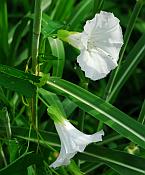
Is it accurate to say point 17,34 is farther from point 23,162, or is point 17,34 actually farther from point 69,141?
point 69,141

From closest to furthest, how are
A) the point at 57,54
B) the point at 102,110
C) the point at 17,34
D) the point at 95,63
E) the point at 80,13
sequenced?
the point at 95,63
the point at 102,110
the point at 57,54
the point at 17,34
the point at 80,13

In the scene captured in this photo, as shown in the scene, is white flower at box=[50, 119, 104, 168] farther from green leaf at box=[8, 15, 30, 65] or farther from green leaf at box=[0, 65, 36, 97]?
green leaf at box=[8, 15, 30, 65]

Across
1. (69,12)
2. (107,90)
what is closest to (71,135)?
(107,90)

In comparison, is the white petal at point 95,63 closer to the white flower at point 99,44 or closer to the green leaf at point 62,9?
the white flower at point 99,44

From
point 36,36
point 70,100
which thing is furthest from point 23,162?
point 36,36

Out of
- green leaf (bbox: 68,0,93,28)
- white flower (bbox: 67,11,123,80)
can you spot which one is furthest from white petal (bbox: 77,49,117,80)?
green leaf (bbox: 68,0,93,28)

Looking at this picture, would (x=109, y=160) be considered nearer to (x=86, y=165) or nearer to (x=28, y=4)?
(x=86, y=165)

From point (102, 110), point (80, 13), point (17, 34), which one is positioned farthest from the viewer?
point (80, 13)
